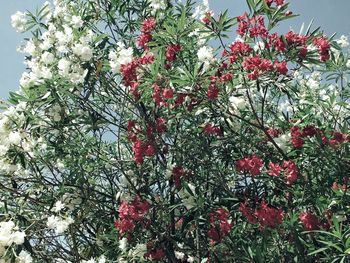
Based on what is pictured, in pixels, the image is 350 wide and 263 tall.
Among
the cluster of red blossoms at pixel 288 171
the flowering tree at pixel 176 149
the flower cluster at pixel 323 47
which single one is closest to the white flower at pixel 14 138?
the flowering tree at pixel 176 149

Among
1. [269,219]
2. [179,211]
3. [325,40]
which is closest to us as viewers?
[269,219]

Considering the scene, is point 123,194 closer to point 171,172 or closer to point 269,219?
point 171,172

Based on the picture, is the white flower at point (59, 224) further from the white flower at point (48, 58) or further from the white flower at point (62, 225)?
the white flower at point (48, 58)

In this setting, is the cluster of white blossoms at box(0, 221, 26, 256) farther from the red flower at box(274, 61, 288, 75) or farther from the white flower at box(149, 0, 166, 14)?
the white flower at box(149, 0, 166, 14)

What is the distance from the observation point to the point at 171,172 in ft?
13.7

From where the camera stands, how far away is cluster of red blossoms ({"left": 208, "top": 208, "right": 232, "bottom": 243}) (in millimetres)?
3729

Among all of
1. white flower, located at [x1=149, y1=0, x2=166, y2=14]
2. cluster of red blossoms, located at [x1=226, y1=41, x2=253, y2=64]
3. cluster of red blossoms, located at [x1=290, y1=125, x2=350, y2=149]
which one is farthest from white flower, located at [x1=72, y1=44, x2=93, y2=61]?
cluster of red blossoms, located at [x1=290, y1=125, x2=350, y2=149]

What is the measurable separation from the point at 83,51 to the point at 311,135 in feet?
6.02

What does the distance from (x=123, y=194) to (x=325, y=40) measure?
207cm

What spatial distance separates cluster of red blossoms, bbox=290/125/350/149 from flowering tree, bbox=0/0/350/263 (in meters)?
0.01

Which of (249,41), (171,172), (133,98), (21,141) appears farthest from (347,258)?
(21,141)

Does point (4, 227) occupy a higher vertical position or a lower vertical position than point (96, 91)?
lower

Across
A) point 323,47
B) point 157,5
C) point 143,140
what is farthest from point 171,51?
point 157,5

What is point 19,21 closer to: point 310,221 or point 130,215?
point 130,215
